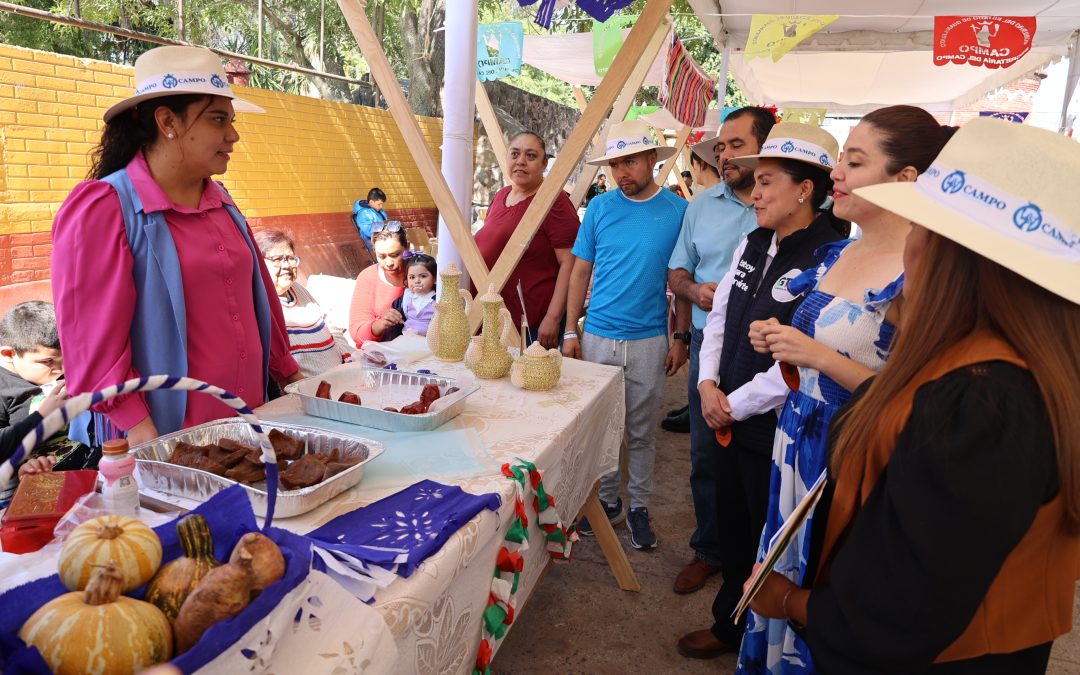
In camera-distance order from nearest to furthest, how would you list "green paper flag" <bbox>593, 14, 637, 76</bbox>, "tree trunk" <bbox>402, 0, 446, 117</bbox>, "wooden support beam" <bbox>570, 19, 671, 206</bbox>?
"wooden support beam" <bbox>570, 19, 671, 206</bbox>, "green paper flag" <bbox>593, 14, 637, 76</bbox>, "tree trunk" <bbox>402, 0, 446, 117</bbox>

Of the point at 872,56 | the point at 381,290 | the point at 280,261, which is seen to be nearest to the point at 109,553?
the point at 280,261

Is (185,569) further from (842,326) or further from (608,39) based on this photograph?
(608,39)

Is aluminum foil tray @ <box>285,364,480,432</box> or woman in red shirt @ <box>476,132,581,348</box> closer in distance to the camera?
aluminum foil tray @ <box>285,364,480,432</box>

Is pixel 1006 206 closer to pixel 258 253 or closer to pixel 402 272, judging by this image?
pixel 258 253

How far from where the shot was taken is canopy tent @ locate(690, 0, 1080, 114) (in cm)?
714

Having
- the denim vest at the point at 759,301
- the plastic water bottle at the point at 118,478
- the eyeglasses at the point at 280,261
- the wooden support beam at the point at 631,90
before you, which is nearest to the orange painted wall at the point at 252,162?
the eyeglasses at the point at 280,261

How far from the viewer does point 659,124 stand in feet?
36.0

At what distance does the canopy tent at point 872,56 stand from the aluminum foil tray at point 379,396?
587cm

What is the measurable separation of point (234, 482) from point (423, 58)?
13.1m

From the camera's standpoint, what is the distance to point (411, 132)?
2785 mm

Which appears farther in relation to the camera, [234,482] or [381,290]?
[381,290]

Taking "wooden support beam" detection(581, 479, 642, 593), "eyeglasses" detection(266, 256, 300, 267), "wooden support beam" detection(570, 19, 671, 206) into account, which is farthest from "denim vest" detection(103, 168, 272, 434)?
"wooden support beam" detection(570, 19, 671, 206)

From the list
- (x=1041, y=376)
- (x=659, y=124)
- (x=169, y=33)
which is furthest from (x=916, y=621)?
(x=169, y=33)

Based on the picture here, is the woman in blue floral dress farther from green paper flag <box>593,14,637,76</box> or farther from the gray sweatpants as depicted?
green paper flag <box>593,14,637,76</box>
